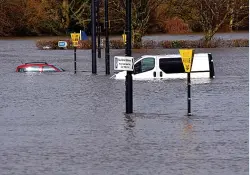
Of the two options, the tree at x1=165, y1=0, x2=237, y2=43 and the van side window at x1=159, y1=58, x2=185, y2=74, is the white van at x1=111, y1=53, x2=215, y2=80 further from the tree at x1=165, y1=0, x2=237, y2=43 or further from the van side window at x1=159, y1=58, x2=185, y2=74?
the tree at x1=165, y1=0, x2=237, y2=43

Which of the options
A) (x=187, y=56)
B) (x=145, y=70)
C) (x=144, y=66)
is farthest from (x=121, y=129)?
(x=144, y=66)

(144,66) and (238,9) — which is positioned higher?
(238,9)

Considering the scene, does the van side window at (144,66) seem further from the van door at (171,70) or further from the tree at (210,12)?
the tree at (210,12)

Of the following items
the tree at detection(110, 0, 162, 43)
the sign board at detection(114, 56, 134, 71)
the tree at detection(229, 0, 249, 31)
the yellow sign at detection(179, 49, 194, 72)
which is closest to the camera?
the yellow sign at detection(179, 49, 194, 72)

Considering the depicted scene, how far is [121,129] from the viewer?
1700cm

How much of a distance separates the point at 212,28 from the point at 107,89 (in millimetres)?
37647

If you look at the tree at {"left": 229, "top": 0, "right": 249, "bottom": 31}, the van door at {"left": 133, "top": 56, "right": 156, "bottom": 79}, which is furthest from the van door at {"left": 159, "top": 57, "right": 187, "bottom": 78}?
the tree at {"left": 229, "top": 0, "right": 249, "bottom": 31}

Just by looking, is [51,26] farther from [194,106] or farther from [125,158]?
[125,158]

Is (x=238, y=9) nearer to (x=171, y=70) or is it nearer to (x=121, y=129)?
(x=171, y=70)

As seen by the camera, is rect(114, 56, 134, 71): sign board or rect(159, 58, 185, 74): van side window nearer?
rect(114, 56, 134, 71): sign board

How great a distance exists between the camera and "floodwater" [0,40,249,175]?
41.5 ft

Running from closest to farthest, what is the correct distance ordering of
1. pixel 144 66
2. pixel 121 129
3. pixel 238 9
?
pixel 121 129, pixel 144 66, pixel 238 9

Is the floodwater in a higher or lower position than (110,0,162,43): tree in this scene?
lower

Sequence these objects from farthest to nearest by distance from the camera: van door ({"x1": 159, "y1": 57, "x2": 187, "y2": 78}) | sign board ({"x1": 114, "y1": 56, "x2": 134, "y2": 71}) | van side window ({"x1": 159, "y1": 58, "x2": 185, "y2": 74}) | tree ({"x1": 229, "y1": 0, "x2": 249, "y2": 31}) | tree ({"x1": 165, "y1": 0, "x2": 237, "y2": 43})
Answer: tree ({"x1": 229, "y1": 0, "x2": 249, "y2": 31}) → tree ({"x1": 165, "y1": 0, "x2": 237, "y2": 43}) → van door ({"x1": 159, "y1": 57, "x2": 187, "y2": 78}) → van side window ({"x1": 159, "y1": 58, "x2": 185, "y2": 74}) → sign board ({"x1": 114, "y1": 56, "x2": 134, "y2": 71})
